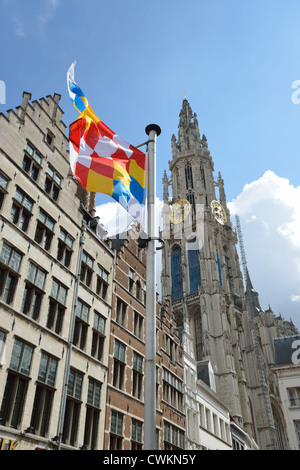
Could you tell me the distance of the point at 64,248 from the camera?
18422 millimetres

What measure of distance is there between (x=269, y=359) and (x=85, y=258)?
73.7 meters

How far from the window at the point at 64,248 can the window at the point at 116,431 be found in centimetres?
710

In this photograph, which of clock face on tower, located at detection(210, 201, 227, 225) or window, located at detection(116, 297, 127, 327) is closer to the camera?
window, located at detection(116, 297, 127, 327)

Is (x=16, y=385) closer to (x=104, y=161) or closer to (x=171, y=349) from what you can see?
(x=104, y=161)

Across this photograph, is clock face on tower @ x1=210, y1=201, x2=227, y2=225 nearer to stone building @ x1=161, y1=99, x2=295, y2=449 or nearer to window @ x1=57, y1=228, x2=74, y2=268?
stone building @ x1=161, y1=99, x2=295, y2=449

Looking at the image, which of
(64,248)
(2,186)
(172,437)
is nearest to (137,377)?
(172,437)

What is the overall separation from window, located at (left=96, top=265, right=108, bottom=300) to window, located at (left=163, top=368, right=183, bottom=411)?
8354 millimetres

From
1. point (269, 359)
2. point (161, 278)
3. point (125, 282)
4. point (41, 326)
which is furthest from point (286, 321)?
point (41, 326)

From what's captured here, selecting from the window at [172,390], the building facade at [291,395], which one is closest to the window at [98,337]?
the window at [172,390]

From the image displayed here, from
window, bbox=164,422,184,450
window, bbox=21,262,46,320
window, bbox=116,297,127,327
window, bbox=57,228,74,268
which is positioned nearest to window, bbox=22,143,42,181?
window, bbox=57,228,74,268

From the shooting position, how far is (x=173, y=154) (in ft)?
332

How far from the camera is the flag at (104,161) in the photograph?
12.0m

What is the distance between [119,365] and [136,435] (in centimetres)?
336

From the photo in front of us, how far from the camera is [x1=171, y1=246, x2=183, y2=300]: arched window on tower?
7931cm
